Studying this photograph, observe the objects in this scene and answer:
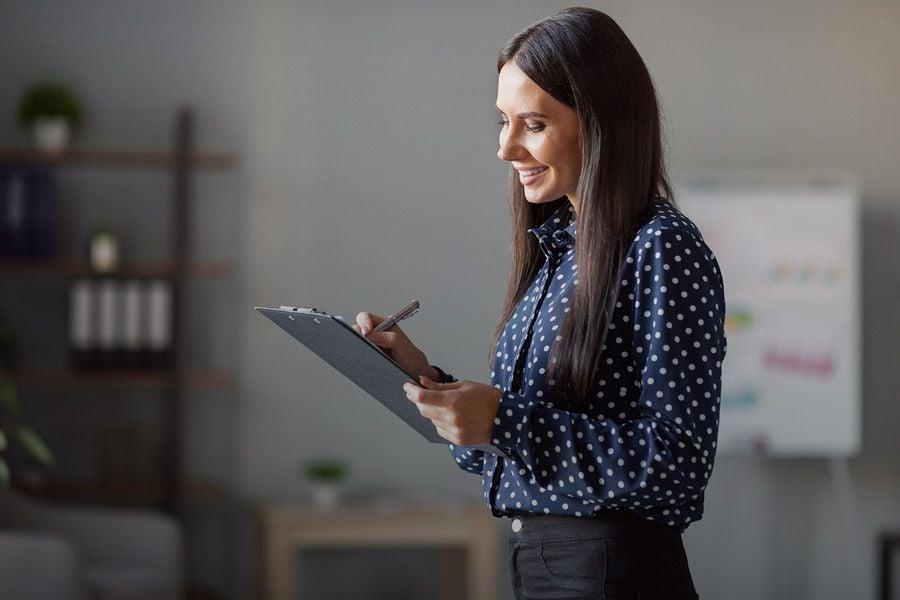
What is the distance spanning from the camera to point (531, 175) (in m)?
1.40

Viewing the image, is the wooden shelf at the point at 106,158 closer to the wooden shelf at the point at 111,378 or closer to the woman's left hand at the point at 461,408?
the wooden shelf at the point at 111,378

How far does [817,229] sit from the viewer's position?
14.0ft

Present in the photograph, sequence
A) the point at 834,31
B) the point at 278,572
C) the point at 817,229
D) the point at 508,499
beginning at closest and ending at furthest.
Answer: the point at 508,499
the point at 278,572
the point at 817,229
the point at 834,31

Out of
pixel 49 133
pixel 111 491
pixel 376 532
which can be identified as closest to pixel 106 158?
pixel 49 133

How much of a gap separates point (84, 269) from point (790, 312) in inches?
98.3

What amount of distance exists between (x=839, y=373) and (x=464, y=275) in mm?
1413

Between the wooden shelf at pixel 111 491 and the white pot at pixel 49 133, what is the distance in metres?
1.16

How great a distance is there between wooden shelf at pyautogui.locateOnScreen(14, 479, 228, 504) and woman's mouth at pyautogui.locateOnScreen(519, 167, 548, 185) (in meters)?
3.02

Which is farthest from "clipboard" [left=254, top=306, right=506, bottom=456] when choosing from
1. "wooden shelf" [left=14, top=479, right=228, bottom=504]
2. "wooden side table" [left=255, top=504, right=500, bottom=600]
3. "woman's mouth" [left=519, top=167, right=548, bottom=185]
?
"wooden shelf" [left=14, top=479, right=228, bottom=504]

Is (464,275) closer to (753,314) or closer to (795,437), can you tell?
(753,314)

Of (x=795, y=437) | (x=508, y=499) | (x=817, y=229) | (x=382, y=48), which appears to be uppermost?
(x=382, y=48)

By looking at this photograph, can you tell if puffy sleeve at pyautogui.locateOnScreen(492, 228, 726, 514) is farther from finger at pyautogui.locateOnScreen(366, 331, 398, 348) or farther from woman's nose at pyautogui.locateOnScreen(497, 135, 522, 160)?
finger at pyautogui.locateOnScreen(366, 331, 398, 348)

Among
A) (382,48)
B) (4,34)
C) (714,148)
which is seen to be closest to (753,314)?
(714,148)

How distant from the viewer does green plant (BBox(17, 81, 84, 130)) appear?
4148 mm
